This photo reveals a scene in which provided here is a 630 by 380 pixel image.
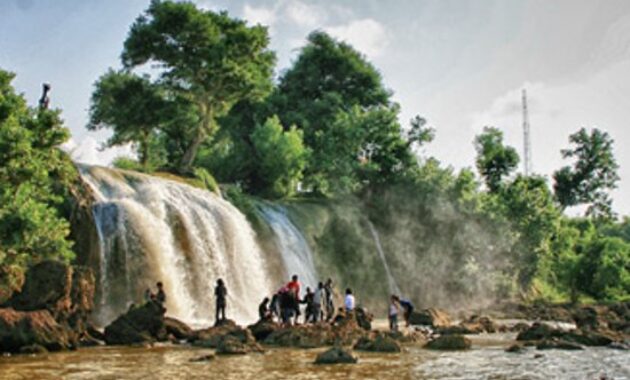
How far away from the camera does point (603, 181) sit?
185ft

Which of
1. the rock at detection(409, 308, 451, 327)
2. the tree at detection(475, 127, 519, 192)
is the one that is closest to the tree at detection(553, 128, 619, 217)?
the tree at detection(475, 127, 519, 192)

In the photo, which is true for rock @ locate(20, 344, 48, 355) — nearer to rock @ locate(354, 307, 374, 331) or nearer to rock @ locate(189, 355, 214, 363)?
rock @ locate(189, 355, 214, 363)

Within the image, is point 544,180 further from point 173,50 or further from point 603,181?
point 173,50

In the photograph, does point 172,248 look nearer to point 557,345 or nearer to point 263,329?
point 263,329

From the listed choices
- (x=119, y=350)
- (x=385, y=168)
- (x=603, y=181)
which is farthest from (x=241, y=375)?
(x=603, y=181)

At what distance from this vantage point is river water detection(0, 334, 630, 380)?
13.0m

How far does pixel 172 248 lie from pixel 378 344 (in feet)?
38.9

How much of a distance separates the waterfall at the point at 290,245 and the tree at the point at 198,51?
19.9 feet

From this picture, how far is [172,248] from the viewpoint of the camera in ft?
88.6

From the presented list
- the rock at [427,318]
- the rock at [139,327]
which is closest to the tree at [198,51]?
the rock at [427,318]

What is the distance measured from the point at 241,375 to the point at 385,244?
1140 inches

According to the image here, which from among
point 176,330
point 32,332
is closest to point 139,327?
point 176,330

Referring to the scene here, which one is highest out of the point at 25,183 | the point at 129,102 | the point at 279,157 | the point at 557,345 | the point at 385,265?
the point at 129,102

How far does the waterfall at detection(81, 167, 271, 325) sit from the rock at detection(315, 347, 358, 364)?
11947 mm
